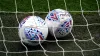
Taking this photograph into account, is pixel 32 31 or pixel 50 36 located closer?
pixel 32 31

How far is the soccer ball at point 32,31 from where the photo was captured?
114 inches

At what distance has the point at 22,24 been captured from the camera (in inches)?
115

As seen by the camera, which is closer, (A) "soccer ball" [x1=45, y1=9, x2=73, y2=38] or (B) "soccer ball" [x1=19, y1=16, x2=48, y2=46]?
(B) "soccer ball" [x1=19, y1=16, x2=48, y2=46]

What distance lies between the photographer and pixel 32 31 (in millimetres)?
2893

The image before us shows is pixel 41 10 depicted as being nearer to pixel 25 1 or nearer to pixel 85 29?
pixel 25 1

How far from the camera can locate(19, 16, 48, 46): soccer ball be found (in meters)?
2.89

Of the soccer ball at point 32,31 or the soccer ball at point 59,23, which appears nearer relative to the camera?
the soccer ball at point 32,31

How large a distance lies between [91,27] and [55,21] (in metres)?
0.64

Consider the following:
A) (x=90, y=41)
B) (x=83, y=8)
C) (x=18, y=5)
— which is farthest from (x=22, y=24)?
(x=83, y=8)

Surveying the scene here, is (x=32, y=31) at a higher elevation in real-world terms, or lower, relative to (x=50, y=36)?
higher

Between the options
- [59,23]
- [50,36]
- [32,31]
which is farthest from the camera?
[50,36]

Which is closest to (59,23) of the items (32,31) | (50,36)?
(50,36)

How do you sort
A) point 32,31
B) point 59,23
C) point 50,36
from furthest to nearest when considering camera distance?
point 50,36 → point 59,23 → point 32,31

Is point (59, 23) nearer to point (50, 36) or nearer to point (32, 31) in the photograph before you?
point (50, 36)
